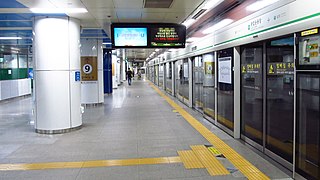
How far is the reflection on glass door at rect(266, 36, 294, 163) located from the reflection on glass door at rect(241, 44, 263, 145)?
A: 0.98 feet

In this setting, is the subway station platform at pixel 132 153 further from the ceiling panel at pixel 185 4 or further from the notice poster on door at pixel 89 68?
the notice poster on door at pixel 89 68

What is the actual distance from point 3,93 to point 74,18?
8.75 metres

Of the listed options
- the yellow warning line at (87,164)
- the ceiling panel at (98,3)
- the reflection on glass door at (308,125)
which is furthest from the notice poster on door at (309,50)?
the ceiling panel at (98,3)

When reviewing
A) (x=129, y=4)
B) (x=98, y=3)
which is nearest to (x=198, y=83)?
(x=129, y=4)

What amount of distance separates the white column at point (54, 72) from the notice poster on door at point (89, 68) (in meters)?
4.90

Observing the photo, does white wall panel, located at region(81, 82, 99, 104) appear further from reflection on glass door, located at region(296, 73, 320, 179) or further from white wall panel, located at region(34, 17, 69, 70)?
reflection on glass door, located at region(296, 73, 320, 179)

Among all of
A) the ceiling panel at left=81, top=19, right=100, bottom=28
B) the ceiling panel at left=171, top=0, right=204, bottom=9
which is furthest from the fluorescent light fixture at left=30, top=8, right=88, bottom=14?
the ceiling panel at left=171, top=0, right=204, bottom=9

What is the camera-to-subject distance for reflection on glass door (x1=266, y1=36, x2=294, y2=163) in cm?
412

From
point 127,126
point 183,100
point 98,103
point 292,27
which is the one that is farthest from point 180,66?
point 292,27

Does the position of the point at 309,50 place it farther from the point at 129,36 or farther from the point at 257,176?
the point at 129,36

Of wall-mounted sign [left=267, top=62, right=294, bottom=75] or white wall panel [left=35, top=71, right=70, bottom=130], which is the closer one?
wall-mounted sign [left=267, top=62, right=294, bottom=75]

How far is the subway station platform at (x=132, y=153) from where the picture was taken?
13.1ft

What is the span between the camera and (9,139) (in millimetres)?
6133

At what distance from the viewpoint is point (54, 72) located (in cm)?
661
